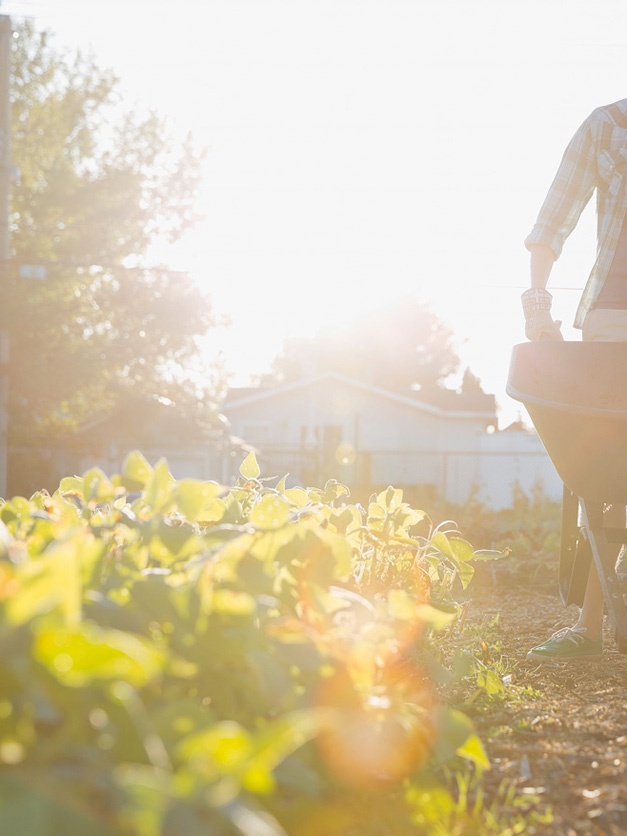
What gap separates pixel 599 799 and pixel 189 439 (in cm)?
2111

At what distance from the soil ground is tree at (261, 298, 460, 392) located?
131 feet

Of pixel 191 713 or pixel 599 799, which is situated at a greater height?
pixel 191 713

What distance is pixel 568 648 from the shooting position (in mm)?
2713

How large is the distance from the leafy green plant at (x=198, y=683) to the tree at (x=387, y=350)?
4117 centimetres

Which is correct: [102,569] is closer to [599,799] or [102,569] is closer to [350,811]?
[350,811]

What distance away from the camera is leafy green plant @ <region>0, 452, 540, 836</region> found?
0.71 metres

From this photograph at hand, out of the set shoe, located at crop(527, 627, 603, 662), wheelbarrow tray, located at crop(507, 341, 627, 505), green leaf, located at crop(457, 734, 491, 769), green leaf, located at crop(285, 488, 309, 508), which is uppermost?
wheelbarrow tray, located at crop(507, 341, 627, 505)

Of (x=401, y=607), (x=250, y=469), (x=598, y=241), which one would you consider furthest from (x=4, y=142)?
(x=401, y=607)

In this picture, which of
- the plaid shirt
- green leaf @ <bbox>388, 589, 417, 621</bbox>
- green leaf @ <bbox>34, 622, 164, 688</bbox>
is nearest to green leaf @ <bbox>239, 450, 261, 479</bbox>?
green leaf @ <bbox>388, 589, 417, 621</bbox>

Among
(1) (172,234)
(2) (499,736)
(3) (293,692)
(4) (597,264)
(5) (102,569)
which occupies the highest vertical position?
(1) (172,234)

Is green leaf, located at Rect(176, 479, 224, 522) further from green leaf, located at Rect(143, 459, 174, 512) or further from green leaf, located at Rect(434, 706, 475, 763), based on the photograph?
green leaf, located at Rect(434, 706, 475, 763)

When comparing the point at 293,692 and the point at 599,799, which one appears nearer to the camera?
the point at 293,692

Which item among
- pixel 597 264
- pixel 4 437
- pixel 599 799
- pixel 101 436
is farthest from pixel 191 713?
pixel 101 436

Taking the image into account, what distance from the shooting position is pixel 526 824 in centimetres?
134
